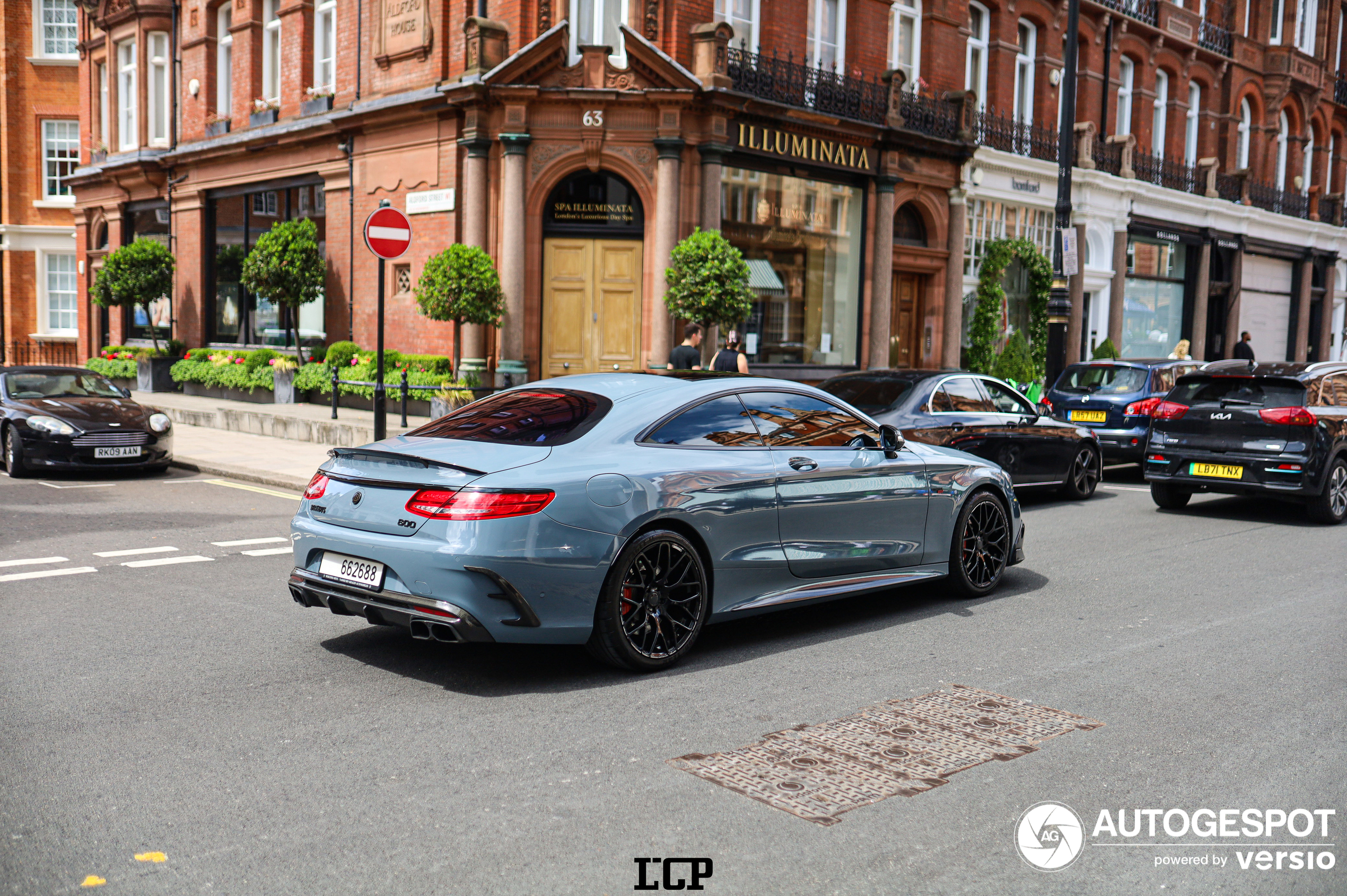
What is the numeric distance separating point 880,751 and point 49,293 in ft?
124

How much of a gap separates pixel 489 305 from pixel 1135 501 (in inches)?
413

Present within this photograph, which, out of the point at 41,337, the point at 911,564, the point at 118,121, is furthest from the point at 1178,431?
the point at 41,337

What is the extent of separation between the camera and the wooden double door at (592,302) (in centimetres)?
1956

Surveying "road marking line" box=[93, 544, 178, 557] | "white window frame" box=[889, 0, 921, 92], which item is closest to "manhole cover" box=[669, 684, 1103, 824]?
"road marking line" box=[93, 544, 178, 557]

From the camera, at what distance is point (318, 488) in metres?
6.02

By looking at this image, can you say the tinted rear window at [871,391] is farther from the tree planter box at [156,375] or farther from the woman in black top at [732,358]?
the tree planter box at [156,375]

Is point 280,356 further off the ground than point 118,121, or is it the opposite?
point 118,121

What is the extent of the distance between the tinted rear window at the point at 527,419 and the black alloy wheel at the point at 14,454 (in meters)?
9.07

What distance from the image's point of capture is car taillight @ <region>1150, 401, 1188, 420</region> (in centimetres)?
1212

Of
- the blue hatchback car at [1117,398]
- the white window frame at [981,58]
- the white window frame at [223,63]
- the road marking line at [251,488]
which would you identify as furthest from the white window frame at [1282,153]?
the road marking line at [251,488]

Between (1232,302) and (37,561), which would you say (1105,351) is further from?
(37,561)

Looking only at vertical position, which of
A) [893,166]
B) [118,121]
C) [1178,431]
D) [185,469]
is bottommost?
[185,469]

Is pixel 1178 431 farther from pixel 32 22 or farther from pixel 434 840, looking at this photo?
pixel 32 22

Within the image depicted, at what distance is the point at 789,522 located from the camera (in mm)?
6426
